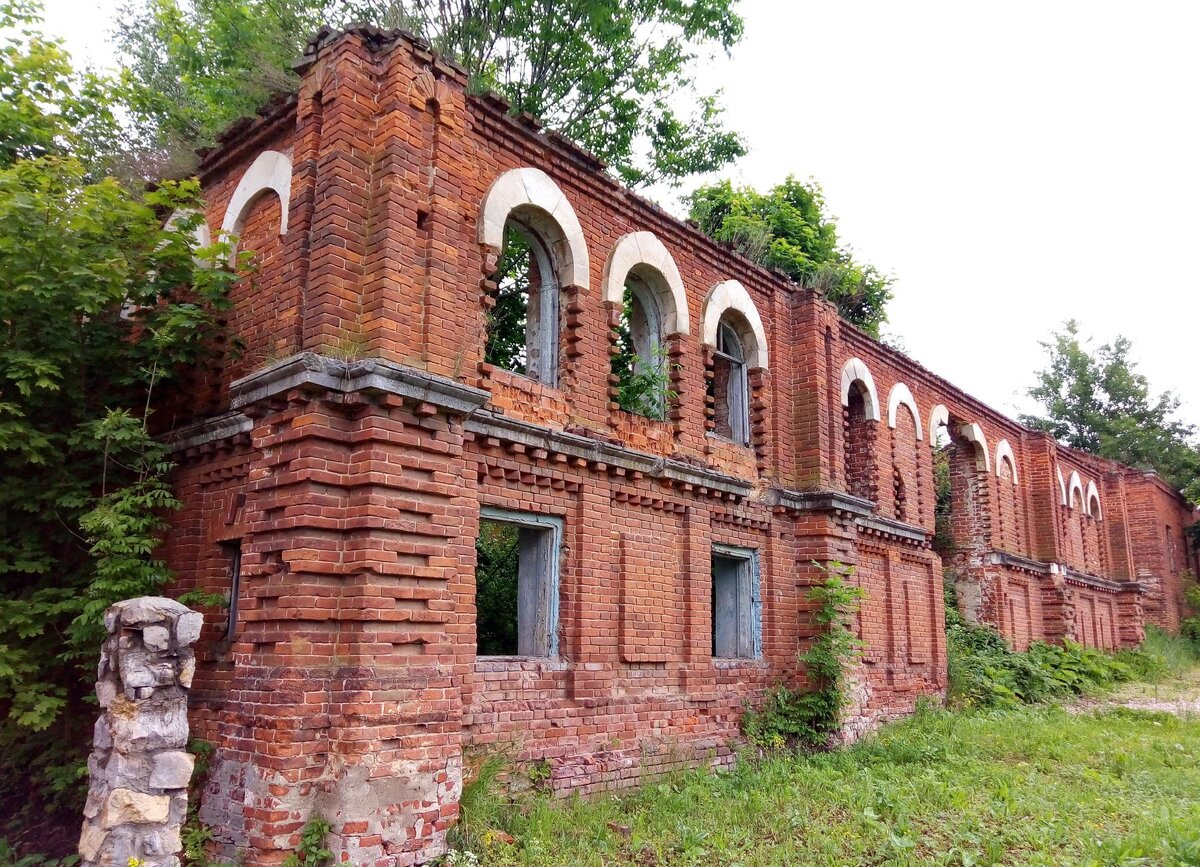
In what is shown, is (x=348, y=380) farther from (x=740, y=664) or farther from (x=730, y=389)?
(x=730, y=389)

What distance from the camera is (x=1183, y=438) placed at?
3419 centimetres

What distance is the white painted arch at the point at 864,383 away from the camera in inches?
523

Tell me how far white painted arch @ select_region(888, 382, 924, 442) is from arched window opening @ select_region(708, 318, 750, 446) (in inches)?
168

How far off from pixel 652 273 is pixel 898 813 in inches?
238

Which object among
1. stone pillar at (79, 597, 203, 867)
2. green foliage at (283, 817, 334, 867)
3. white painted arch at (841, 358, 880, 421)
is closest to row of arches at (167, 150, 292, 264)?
stone pillar at (79, 597, 203, 867)

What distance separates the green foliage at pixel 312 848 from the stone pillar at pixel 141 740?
75 centimetres

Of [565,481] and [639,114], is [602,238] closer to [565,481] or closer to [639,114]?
[565,481]

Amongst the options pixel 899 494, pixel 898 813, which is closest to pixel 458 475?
pixel 898 813

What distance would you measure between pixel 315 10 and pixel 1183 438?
34537 mm

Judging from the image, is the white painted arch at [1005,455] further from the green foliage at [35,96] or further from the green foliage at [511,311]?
the green foliage at [35,96]

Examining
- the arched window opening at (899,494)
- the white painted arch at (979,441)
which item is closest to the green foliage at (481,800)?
the arched window opening at (899,494)

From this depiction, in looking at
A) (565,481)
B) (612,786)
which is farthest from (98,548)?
(612,786)

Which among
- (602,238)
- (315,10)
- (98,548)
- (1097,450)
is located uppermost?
(315,10)

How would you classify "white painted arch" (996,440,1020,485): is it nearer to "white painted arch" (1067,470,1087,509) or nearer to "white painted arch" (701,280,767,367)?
"white painted arch" (1067,470,1087,509)
